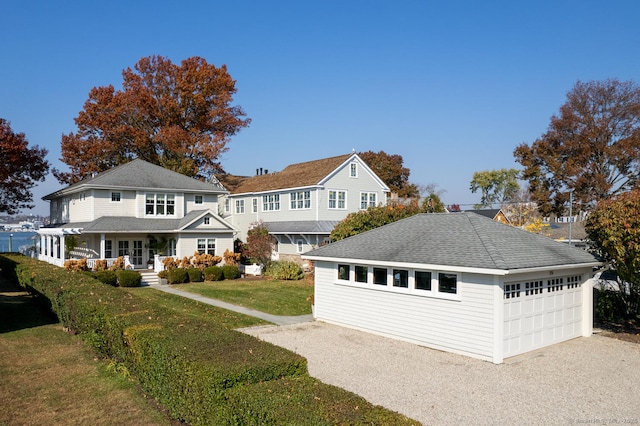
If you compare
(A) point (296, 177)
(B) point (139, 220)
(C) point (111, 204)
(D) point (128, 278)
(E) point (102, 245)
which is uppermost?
(A) point (296, 177)

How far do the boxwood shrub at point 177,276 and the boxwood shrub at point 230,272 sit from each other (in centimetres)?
247

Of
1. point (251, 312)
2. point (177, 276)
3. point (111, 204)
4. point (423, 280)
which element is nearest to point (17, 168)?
point (111, 204)

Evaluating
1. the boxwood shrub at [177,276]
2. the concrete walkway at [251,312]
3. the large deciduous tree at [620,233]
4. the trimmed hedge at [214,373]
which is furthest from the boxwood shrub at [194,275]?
the large deciduous tree at [620,233]

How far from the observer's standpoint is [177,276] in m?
27.5

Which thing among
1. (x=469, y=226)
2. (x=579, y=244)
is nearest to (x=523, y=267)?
(x=469, y=226)

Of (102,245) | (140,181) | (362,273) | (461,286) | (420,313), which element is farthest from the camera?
(140,181)

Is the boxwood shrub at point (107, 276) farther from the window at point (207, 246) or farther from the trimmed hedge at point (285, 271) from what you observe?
the trimmed hedge at point (285, 271)

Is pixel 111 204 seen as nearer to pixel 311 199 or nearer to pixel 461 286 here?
pixel 311 199

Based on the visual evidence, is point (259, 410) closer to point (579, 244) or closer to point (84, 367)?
point (84, 367)

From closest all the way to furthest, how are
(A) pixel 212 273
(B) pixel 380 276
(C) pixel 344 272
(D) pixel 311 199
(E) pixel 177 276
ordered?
(B) pixel 380 276 < (C) pixel 344 272 < (E) pixel 177 276 < (A) pixel 212 273 < (D) pixel 311 199

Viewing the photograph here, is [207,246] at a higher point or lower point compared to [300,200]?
lower

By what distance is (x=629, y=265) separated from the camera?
1418cm

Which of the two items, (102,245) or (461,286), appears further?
(102,245)

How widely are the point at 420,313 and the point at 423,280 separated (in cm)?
94
